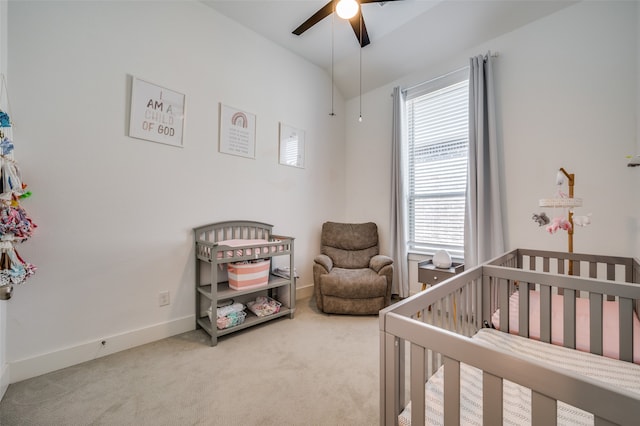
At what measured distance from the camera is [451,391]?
70 cm

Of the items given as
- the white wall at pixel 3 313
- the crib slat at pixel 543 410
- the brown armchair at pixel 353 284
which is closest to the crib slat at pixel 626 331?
the crib slat at pixel 543 410

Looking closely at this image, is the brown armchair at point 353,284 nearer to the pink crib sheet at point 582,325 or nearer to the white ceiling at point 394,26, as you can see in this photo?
the pink crib sheet at point 582,325

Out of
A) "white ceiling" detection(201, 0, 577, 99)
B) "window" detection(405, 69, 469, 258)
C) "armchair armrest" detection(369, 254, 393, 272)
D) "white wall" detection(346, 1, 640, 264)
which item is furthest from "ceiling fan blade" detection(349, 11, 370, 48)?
"armchair armrest" detection(369, 254, 393, 272)

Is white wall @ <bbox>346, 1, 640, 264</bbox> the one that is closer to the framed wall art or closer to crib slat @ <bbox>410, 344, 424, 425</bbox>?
crib slat @ <bbox>410, 344, 424, 425</bbox>

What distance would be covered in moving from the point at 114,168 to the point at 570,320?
9.59ft

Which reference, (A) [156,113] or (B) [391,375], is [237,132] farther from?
(B) [391,375]

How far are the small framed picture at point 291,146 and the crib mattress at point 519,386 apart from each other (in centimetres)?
247

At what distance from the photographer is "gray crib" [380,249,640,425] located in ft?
1.82

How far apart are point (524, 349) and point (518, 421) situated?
21.7 inches

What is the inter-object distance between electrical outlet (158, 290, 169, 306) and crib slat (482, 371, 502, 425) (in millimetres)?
2299

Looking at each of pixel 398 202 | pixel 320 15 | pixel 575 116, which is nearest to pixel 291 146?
pixel 320 15

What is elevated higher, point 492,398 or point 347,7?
point 347,7

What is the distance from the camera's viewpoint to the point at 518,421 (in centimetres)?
80

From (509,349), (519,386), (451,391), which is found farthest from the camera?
(509,349)
